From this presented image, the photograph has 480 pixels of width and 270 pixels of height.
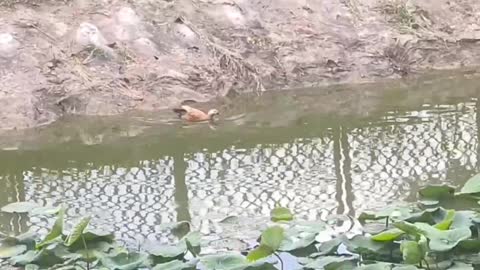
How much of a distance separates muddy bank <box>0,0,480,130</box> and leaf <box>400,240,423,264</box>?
4735 millimetres

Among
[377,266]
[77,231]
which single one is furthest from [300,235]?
[77,231]

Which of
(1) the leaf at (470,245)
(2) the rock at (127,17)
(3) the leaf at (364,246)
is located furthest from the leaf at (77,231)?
(2) the rock at (127,17)

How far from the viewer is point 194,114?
7.71 meters

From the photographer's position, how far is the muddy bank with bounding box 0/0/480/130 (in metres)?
8.27

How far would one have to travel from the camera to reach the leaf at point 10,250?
4.40m

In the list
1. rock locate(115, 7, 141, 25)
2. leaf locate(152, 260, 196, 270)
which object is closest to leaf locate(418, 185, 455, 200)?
leaf locate(152, 260, 196, 270)

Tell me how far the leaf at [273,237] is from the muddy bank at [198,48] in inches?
171

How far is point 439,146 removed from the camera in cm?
660

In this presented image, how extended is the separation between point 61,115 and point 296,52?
2718 mm

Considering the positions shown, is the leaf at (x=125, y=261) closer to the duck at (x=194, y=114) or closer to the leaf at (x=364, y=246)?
the leaf at (x=364, y=246)

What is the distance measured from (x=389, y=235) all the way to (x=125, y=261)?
47.1 inches

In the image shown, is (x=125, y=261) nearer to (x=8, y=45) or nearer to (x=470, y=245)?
(x=470, y=245)

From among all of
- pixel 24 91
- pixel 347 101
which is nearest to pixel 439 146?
pixel 347 101

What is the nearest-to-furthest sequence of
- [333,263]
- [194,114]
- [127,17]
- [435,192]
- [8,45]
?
[333,263]
[435,192]
[194,114]
[8,45]
[127,17]
